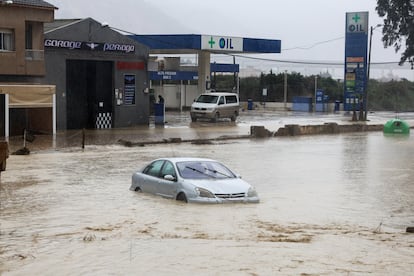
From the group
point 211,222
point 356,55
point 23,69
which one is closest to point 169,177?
point 211,222

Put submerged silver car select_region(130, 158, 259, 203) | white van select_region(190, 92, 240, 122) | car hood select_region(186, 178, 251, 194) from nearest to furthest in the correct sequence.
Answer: submerged silver car select_region(130, 158, 259, 203) → car hood select_region(186, 178, 251, 194) → white van select_region(190, 92, 240, 122)

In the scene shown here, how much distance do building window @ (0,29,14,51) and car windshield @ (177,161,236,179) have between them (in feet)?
71.8

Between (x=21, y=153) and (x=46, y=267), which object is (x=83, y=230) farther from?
(x=21, y=153)

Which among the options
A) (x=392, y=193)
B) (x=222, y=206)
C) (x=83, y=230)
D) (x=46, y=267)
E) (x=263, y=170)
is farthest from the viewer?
(x=263, y=170)

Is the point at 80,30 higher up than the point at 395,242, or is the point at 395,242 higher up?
the point at 80,30

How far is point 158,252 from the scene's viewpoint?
12453 mm

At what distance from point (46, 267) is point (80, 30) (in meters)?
32.8

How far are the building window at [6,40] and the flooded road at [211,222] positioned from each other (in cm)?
1076

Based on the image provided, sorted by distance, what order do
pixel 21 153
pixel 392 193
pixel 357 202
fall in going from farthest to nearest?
pixel 21 153, pixel 392 193, pixel 357 202

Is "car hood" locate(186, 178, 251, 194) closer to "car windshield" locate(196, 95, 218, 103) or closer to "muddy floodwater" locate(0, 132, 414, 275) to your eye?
"muddy floodwater" locate(0, 132, 414, 275)

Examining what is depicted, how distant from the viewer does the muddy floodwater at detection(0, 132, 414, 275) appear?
11648 millimetres

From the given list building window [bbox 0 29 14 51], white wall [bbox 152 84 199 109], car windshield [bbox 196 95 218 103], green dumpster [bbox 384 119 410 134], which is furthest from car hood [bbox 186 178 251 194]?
white wall [bbox 152 84 199 109]

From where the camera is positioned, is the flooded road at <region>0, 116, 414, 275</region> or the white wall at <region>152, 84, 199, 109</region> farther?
the white wall at <region>152, 84, 199, 109</region>

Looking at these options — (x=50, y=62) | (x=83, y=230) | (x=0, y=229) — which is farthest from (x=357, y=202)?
(x=50, y=62)
